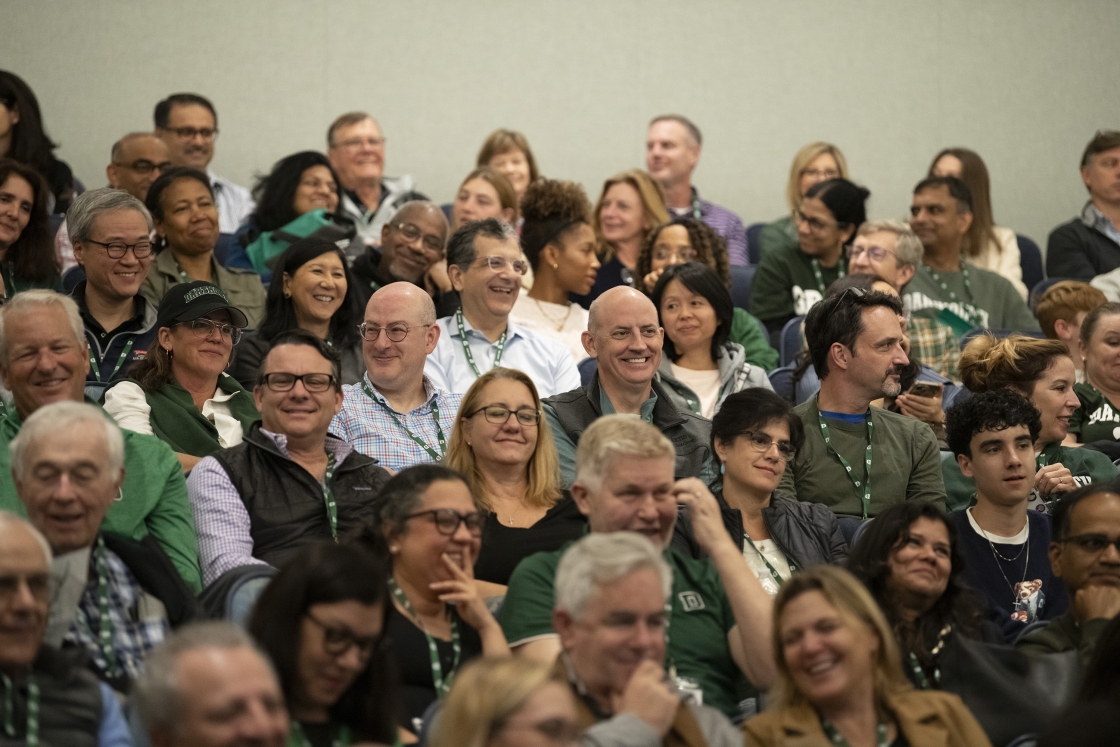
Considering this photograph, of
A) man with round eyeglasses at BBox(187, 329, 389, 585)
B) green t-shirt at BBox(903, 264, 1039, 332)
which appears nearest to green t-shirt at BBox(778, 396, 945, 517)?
man with round eyeglasses at BBox(187, 329, 389, 585)

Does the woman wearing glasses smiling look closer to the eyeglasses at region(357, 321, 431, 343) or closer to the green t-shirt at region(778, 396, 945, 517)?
the eyeglasses at region(357, 321, 431, 343)

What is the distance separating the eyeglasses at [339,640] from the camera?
2.16 metres

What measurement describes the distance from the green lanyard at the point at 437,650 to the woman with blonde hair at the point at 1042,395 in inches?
68.1

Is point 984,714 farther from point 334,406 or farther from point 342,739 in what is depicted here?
point 334,406

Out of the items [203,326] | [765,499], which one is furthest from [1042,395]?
[203,326]

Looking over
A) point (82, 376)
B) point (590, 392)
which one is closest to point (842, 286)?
point (590, 392)

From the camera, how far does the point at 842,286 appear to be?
173 inches

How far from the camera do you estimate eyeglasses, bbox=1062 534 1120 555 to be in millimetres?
2959

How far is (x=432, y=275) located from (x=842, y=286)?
145cm

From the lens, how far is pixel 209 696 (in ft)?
6.17

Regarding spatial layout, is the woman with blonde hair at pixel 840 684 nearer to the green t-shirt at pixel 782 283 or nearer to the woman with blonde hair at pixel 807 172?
the green t-shirt at pixel 782 283

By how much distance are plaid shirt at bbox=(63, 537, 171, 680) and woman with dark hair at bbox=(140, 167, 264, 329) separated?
1.99 metres

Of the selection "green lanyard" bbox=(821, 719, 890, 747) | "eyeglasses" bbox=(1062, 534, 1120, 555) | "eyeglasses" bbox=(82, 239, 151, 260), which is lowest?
"green lanyard" bbox=(821, 719, 890, 747)

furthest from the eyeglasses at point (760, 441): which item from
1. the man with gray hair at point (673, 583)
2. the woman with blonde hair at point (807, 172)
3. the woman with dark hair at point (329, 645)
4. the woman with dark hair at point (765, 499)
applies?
the woman with blonde hair at point (807, 172)
